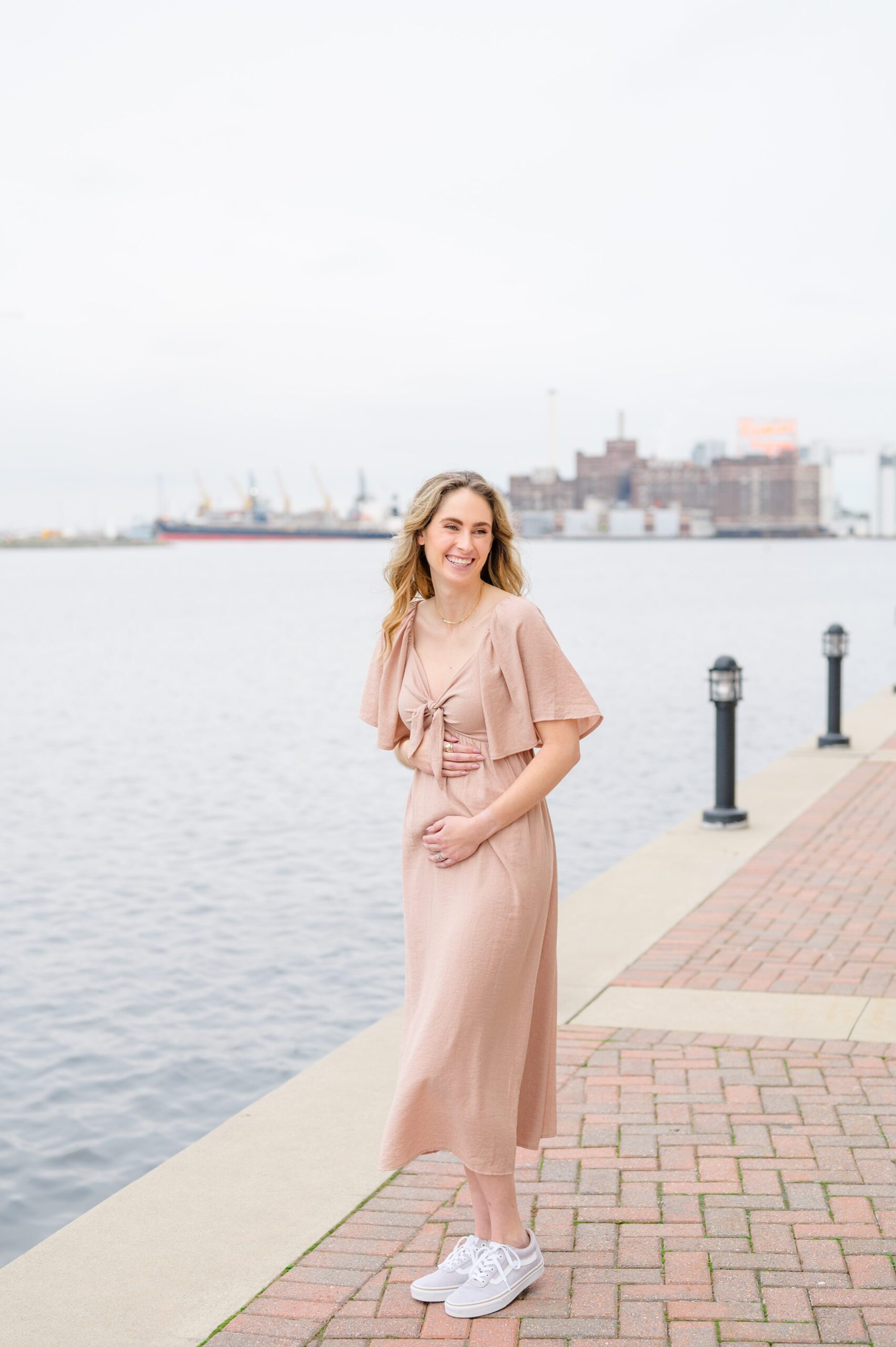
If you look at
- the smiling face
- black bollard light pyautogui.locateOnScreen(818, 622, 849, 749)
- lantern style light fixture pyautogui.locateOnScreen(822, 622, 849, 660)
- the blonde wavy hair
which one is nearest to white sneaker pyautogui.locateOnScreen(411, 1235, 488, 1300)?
the blonde wavy hair

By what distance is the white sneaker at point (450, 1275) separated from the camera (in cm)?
335

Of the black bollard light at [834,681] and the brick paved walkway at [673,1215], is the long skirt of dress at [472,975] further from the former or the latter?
the black bollard light at [834,681]

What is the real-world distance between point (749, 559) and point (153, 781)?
134970 mm

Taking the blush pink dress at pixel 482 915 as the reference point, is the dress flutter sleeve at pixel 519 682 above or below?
Answer: above

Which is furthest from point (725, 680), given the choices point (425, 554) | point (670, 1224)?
point (425, 554)

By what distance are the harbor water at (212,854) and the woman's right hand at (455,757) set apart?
0.71 m

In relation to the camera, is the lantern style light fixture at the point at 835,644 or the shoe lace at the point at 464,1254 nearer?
the shoe lace at the point at 464,1254

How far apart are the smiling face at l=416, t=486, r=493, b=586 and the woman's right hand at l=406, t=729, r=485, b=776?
0.36 metres

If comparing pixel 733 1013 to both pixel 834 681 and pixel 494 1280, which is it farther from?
pixel 834 681

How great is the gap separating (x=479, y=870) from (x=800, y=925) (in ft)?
12.8

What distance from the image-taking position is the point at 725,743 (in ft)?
29.9

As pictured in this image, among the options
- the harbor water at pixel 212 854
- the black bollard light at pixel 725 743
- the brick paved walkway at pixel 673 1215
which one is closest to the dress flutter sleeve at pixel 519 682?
the harbor water at pixel 212 854

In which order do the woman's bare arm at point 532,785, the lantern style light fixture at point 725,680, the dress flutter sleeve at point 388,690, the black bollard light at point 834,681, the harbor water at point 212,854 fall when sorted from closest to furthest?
the woman's bare arm at point 532,785, the dress flutter sleeve at point 388,690, the harbor water at point 212,854, the lantern style light fixture at point 725,680, the black bollard light at point 834,681

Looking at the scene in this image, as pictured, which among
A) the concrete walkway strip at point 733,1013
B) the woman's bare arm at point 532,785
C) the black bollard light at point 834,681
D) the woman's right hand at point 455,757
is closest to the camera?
the woman's bare arm at point 532,785
